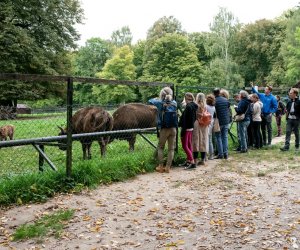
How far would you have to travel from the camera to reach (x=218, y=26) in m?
56.9

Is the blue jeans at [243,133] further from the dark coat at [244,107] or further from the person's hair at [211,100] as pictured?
the person's hair at [211,100]

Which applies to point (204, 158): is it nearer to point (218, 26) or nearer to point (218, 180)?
point (218, 180)

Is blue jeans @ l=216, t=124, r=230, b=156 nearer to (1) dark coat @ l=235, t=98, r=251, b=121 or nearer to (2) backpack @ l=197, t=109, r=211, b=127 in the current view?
(1) dark coat @ l=235, t=98, r=251, b=121

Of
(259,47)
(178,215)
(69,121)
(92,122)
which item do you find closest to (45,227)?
(178,215)

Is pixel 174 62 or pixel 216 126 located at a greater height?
pixel 174 62

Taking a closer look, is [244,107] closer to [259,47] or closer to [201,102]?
[201,102]

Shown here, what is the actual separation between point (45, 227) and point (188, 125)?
198 inches

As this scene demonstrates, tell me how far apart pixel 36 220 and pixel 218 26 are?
54.4 metres

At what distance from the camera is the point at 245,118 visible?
40.7ft

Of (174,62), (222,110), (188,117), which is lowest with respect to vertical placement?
(188,117)

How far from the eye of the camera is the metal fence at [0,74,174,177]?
7.54 metres

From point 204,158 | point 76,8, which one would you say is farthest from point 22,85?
point 204,158

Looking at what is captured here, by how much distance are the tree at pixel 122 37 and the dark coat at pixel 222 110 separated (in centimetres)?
7618

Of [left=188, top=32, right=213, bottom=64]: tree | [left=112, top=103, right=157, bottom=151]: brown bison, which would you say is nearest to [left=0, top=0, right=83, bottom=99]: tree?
[left=112, top=103, right=157, bottom=151]: brown bison
